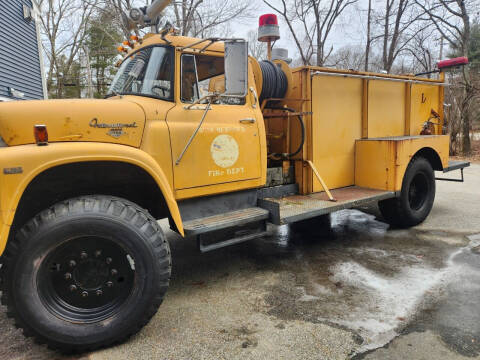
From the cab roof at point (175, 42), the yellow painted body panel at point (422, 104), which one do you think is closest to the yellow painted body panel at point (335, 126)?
the yellow painted body panel at point (422, 104)

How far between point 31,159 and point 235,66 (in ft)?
5.79

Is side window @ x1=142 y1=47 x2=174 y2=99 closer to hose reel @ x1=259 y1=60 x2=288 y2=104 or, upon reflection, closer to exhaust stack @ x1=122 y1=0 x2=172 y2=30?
exhaust stack @ x1=122 y1=0 x2=172 y2=30

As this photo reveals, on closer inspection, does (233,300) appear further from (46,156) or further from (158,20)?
(158,20)

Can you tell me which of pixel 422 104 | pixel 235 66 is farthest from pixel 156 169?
pixel 422 104

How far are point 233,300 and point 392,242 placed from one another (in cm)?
275

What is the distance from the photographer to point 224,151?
12.3ft

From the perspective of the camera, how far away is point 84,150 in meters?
2.76

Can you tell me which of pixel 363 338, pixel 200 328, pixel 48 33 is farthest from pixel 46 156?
Result: pixel 48 33

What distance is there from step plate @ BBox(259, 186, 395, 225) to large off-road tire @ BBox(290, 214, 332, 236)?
2.85 ft

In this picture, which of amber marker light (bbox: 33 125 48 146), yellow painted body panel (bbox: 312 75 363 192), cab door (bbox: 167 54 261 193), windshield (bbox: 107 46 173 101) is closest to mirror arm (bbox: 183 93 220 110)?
cab door (bbox: 167 54 261 193)

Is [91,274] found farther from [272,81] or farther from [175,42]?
[272,81]

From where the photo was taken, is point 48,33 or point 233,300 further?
point 48,33

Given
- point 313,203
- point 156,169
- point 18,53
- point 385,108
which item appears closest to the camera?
point 156,169

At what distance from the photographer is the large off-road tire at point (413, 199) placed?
18.2 ft
